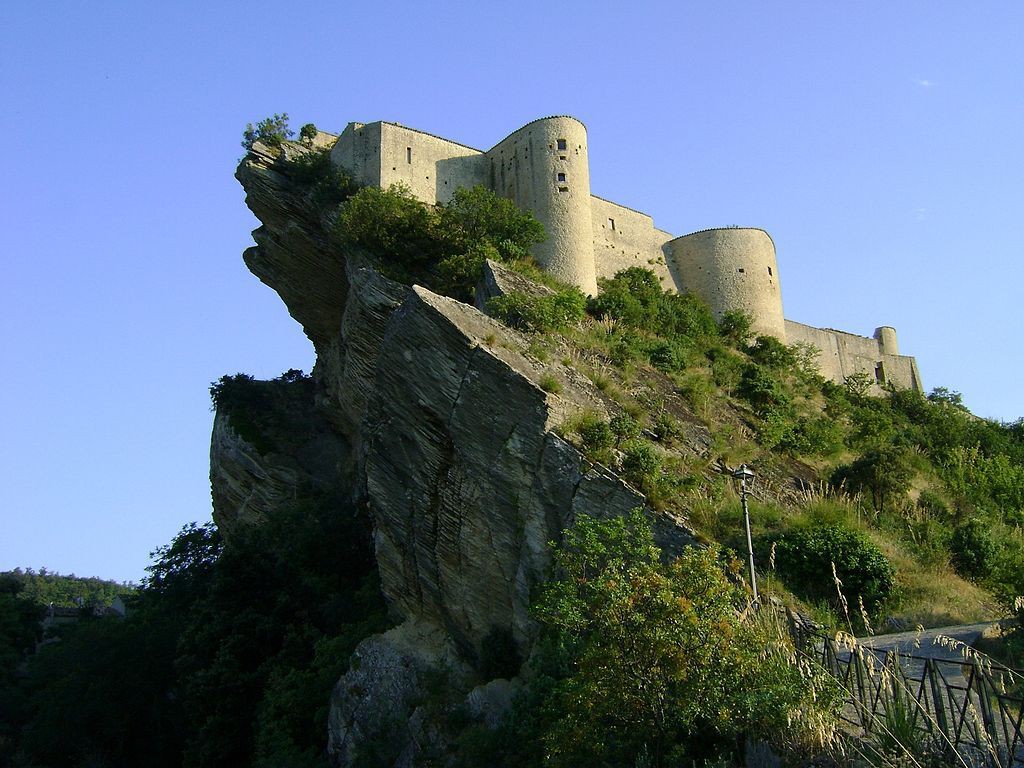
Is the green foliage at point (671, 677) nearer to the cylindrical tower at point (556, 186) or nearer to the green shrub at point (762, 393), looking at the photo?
the green shrub at point (762, 393)

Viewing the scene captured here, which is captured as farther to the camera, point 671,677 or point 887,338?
point 887,338

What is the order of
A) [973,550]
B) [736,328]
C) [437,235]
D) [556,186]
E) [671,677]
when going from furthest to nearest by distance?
[736,328] < [556,186] < [437,235] < [973,550] < [671,677]

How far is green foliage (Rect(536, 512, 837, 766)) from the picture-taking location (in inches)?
448

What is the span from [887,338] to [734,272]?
13.0 m

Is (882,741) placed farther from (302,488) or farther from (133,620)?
(133,620)

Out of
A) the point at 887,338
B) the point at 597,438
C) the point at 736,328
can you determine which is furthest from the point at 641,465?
the point at 887,338

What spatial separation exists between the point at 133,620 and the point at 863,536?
89.5 feet

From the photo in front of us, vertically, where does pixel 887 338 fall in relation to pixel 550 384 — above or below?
above

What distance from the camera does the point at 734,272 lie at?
39.0 m

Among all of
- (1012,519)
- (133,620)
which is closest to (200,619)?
(133,620)

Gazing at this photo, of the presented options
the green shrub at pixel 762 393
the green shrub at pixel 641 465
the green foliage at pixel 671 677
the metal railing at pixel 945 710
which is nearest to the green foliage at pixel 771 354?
the green shrub at pixel 762 393

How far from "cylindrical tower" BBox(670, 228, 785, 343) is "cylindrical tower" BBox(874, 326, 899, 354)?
34.1 feet

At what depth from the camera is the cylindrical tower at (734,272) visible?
1505 inches

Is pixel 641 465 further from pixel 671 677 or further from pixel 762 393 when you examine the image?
pixel 762 393
